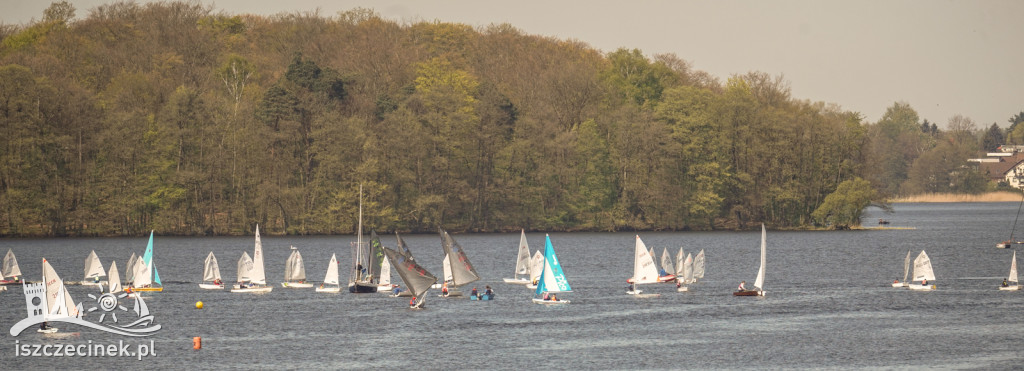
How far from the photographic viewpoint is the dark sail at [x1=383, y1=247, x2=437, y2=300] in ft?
241

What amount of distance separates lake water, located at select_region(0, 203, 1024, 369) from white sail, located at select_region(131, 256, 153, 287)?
5.62ft

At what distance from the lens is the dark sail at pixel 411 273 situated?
241 feet

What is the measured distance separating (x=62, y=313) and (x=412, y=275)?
70.6ft

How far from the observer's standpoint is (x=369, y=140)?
481 feet

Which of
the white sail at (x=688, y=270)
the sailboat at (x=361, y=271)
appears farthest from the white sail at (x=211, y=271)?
the white sail at (x=688, y=270)

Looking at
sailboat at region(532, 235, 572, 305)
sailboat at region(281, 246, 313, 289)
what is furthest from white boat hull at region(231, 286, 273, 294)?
sailboat at region(532, 235, 572, 305)

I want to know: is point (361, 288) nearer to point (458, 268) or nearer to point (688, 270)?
point (458, 268)

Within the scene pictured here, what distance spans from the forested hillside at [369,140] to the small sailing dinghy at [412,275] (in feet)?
233

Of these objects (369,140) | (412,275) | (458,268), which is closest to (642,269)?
(458,268)

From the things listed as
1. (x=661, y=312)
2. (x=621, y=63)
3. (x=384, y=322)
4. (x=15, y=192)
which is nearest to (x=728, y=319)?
(x=661, y=312)

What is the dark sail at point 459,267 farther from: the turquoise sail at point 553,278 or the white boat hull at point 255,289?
the white boat hull at point 255,289

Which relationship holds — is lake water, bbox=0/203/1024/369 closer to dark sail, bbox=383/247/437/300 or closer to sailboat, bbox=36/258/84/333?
sailboat, bbox=36/258/84/333

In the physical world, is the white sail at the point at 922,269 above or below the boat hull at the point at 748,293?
above

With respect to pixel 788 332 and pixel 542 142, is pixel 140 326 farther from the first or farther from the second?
pixel 542 142
